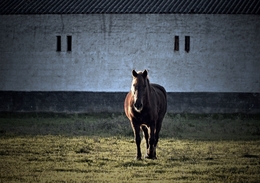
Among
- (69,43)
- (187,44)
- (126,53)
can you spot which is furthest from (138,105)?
(69,43)

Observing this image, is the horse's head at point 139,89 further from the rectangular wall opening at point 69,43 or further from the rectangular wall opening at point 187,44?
the rectangular wall opening at point 69,43

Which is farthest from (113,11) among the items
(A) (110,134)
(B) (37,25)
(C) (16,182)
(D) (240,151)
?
(C) (16,182)

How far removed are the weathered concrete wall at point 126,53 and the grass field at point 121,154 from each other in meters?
8.15

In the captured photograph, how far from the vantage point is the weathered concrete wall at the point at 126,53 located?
34438mm

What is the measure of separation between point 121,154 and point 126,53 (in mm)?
19145

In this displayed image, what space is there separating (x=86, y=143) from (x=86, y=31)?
17272mm

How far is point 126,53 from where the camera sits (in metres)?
35.4

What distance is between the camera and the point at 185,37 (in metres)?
34.7

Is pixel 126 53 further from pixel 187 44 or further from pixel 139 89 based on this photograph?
pixel 139 89

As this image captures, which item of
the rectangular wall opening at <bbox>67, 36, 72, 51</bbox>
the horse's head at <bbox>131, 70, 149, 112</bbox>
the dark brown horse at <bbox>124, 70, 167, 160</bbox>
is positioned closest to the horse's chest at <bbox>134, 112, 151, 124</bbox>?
the dark brown horse at <bbox>124, 70, 167, 160</bbox>

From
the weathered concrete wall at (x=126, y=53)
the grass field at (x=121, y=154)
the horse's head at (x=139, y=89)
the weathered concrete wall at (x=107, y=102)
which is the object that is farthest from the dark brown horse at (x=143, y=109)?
the weathered concrete wall at (x=126, y=53)

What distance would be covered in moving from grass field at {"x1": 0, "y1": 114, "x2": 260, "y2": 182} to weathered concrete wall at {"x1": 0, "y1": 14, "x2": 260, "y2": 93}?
26.7 feet

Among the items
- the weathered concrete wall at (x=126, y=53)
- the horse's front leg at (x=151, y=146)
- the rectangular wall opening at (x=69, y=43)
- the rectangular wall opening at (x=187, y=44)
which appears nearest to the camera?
the horse's front leg at (x=151, y=146)

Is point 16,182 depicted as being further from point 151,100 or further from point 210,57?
point 210,57
